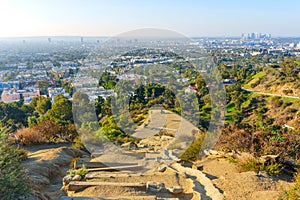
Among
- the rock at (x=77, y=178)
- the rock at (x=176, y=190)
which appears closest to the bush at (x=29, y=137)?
the rock at (x=77, y=178)

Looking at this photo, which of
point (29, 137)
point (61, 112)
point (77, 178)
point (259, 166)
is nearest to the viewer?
point (77, 178)

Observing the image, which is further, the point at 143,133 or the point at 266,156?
the point at 143,133

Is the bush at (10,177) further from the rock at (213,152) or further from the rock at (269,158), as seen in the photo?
the rock at (213,152)

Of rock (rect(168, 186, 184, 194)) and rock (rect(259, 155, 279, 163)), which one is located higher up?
rock (rect(259, 155, 279, 163))

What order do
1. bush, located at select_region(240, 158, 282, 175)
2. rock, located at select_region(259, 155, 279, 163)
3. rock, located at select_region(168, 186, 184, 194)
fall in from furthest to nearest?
rock, located at select_region(259, 155, 279, 163) → bush, located at select_region(240, 158, 282, 175) → rock, located at select_region(168, 186, 184, 194)

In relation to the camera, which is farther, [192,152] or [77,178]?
[192,152]

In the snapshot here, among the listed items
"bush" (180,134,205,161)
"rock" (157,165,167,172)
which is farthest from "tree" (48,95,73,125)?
"rock" (157,165,167,172)

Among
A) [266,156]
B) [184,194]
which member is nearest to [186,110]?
[266,156]

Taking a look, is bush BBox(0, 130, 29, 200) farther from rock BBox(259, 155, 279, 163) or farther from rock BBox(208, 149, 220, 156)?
rock BBox(208, 149, 220, 156)

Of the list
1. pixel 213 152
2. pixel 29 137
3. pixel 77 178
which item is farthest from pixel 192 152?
pixel 29 137

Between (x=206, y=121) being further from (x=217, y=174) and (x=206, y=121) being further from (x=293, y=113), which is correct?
(x=217, y=174)

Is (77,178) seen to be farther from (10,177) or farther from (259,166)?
(259,166)
